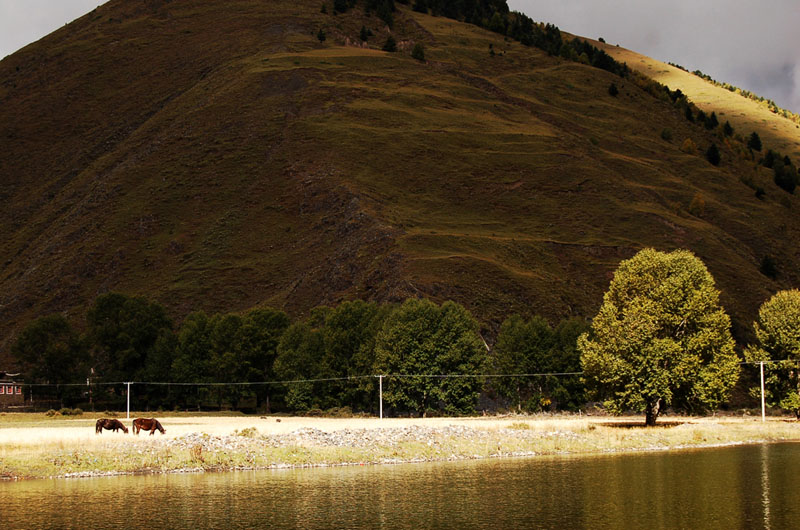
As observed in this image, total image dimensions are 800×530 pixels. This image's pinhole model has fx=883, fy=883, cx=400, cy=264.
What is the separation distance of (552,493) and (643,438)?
2484cm

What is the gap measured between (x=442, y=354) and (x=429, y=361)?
159 centimetres

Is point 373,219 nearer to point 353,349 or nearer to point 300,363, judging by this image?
point 300,363

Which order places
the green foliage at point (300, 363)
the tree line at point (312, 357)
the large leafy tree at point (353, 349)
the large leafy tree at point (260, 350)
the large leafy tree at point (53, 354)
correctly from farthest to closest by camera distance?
1. the large leafy tree at point (53, 354)
2. the large leafy tree at point (260, 350)
3. the green foliage at point (300, 363)
4. the large leafy tree at point (353, 349)
5. the tree line at point (312, 357)

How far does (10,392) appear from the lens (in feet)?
399

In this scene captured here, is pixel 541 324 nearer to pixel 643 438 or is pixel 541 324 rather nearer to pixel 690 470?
pixel 643 438

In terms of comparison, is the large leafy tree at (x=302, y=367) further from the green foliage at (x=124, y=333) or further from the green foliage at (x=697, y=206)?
the green foliage at (x=697, y=206)

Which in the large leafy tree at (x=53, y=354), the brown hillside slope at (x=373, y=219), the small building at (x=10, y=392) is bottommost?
the small building at (x=10, y=392)

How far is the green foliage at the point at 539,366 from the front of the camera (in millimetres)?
94875

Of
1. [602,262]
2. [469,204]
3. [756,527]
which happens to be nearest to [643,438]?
[756,527]

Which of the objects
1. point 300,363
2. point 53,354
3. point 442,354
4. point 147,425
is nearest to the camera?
point 147,425

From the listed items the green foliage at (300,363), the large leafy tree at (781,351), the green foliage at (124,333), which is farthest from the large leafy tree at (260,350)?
the large leafy tree at (781,351)

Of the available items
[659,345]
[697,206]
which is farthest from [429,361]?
[697,206]

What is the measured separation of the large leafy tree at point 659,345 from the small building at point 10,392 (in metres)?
80.7

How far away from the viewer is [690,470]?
44344 mm
